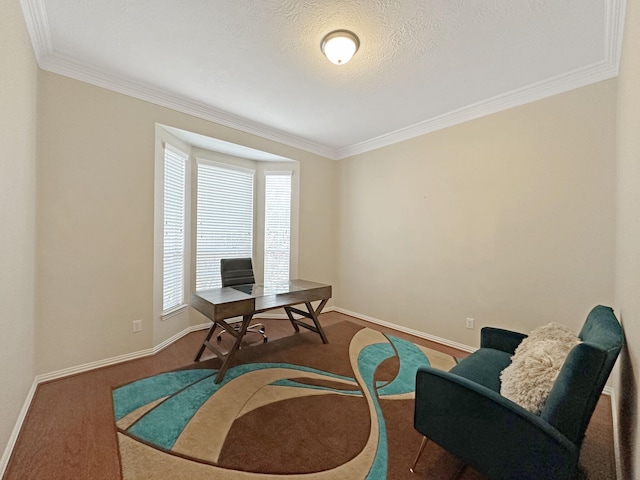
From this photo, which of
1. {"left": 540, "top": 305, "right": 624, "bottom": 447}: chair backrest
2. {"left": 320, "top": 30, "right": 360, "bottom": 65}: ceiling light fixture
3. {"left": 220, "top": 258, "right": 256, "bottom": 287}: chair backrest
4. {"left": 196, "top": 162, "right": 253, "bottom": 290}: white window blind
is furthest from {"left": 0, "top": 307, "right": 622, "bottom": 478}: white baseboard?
{"left": 320, "top": 30, "right": 360, "bottom": 65}: ceiling light fixture

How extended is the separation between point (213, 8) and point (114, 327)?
2.93m

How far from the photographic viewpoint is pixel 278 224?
442cm

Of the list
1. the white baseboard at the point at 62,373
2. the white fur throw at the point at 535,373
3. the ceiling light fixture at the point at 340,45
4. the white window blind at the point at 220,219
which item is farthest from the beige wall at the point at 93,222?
the white fur throw at the point at 535,373

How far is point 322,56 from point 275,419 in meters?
2.90

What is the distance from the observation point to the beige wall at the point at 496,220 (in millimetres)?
2373

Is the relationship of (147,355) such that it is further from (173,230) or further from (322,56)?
(322,56)

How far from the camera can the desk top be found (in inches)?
94.2

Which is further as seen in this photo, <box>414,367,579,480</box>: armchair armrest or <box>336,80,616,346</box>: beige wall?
<box>336,80,616,346</box>: beige wall

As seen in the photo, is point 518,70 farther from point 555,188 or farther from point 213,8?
point 213,8

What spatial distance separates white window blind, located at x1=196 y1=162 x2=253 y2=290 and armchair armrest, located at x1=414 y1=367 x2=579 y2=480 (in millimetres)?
3307

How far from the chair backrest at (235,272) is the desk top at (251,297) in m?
0.13

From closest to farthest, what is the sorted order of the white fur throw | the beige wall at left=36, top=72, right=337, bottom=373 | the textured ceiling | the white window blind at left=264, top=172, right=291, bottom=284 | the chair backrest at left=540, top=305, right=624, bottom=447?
the chair backrest at left=540, top=305, right=624, bottom=447, the white fur throw, the textured ceiling, the beige wall at left=36, top=72, right=337, bottom=373, the white window blind at left=264, top=172, right=291, bottom=284

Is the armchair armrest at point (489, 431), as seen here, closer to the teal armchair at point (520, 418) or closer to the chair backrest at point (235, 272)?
the teal armchair at point (520, 418)

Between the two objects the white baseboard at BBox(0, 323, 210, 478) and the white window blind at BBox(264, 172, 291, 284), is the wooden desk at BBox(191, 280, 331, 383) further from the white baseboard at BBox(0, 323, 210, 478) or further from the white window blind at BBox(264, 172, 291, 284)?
the white window blind at BBox(264, 172, 291, 284)
